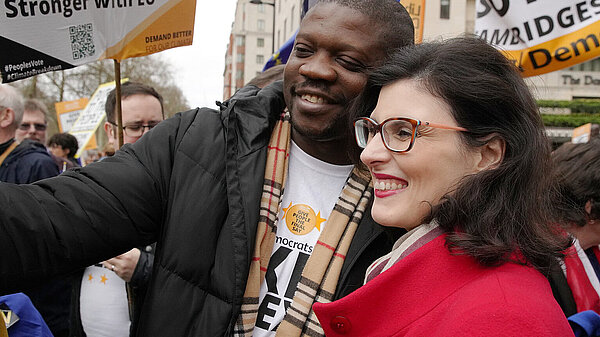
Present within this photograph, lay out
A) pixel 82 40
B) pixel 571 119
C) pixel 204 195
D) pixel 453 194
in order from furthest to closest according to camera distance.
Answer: pixel 571 119 → pixel 82 40 → pixel 204 195 → pixel 453 194

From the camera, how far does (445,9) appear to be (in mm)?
23859

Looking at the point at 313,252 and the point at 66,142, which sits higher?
the point at 313,252

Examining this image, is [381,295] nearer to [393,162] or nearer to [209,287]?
[393,162]

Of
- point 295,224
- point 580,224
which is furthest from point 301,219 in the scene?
point 580,224

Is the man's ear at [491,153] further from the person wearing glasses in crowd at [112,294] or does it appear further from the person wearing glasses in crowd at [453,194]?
the person wearing glasses in crowd at [112,294]

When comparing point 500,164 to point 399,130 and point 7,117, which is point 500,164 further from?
point 7,117

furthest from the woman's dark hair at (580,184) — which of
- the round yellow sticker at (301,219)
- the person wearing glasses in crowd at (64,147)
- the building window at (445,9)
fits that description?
the building window at (445,9)

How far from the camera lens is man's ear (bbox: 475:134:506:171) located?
1.43 m

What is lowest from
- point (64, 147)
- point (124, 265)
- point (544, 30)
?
point (64, 147)

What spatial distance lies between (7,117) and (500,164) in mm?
3276

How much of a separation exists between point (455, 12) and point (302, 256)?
24.0 m

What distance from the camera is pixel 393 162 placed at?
1479 mm

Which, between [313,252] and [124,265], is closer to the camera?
[313,252]

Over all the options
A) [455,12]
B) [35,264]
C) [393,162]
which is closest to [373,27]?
[393,162]
